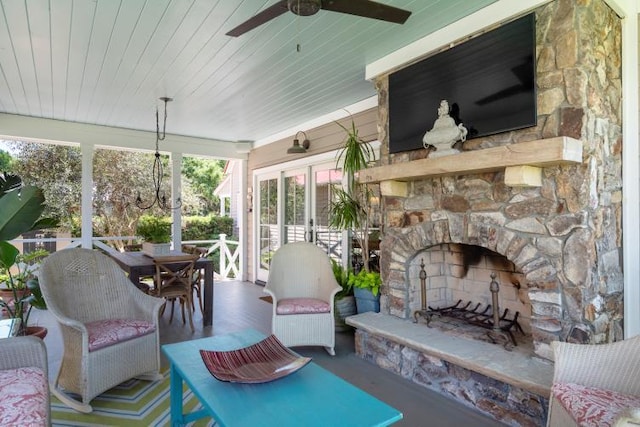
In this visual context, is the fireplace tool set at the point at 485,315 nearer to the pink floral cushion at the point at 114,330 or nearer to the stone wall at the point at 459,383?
the stone wall at the point at 459,383

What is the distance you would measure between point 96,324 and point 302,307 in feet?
5.42

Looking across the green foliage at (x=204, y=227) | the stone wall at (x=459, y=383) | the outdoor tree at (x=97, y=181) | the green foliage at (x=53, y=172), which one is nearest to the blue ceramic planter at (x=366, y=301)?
the stone wall at (x=459, y=383)

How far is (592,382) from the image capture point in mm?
1769

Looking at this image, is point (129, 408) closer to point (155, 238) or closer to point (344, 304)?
point (344, 304)

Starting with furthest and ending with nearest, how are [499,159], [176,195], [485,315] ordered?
[176,195]
[485,315]
[499,159]

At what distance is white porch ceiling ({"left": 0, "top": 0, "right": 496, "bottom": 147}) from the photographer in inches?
105

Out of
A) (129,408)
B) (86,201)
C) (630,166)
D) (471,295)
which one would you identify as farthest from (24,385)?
(86,201)

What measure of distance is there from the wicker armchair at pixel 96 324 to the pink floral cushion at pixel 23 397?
61cm

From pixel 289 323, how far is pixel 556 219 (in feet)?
7.47

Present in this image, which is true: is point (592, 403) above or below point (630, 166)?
below

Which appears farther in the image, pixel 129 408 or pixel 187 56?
pixel 187 56

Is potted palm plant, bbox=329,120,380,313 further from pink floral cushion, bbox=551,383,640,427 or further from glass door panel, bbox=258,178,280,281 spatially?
glass door panel, bbox=258,178,280,281

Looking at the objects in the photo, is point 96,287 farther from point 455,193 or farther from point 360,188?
point 455,193

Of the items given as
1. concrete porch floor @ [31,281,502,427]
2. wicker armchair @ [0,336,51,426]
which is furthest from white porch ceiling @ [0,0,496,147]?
concrete porch floor @ [31,281,502,427]
